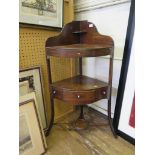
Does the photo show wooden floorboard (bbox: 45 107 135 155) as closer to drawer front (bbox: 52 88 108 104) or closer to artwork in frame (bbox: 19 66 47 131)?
artwork in frame (bbox: 19 66 47 131)

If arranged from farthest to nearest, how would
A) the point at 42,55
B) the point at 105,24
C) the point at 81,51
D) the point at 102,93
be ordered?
1. the point at 105,24
2. the point at 42,55
3. the point at 102,93
4. the point at 81,51

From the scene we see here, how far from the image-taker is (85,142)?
4.58ft

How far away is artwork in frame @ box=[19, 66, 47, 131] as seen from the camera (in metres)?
1.32

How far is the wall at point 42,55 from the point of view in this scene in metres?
1.33

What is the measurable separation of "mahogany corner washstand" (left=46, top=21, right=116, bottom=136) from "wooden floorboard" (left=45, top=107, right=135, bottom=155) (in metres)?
0.13

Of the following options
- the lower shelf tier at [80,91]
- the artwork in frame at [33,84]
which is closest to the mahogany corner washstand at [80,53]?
the lower shelf tier at [80,91]

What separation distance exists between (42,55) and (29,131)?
0.65 m

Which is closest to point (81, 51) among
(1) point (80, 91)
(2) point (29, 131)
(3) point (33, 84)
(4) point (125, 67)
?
(1) point (80, 91)

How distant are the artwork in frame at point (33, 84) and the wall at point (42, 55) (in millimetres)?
51

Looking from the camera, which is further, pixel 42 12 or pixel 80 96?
pixel 42 12

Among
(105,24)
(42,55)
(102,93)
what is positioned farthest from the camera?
(105,24)

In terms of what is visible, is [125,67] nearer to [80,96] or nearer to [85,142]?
[80,96]

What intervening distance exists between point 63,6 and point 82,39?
351mm
